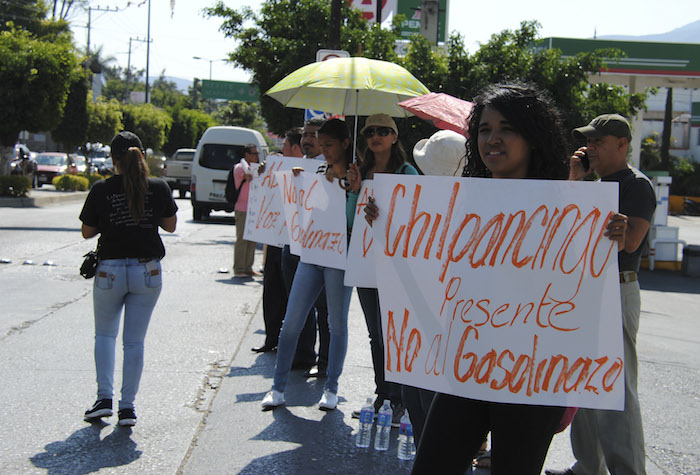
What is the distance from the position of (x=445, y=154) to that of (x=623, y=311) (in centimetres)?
130

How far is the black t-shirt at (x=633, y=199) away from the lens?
3477 mm

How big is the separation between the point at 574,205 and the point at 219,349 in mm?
4649

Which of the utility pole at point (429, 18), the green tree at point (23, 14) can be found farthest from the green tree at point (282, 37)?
the green tree at point (23, 14)

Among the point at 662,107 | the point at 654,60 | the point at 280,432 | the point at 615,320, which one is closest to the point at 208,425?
the point at 280,432

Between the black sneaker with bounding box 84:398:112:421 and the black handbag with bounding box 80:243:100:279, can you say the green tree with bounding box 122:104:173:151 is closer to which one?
the black handbag with bounding box 80:243:100:279

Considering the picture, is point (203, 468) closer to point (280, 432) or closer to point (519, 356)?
point (280, 432)

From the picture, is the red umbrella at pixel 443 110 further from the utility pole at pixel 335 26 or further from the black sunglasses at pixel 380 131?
the utility pole at pixel 335 26

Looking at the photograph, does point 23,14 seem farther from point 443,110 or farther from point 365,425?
point 365,425

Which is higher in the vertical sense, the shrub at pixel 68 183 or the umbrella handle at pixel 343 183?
the umbrella handle at pixel 343 183

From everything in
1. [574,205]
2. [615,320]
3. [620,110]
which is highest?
[620,110]

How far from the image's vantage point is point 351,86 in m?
5.37

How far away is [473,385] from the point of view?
8.31 ft

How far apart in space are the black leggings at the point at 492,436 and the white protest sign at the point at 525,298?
0.05 meters

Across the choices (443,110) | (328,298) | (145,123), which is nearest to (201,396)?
(328,298)
